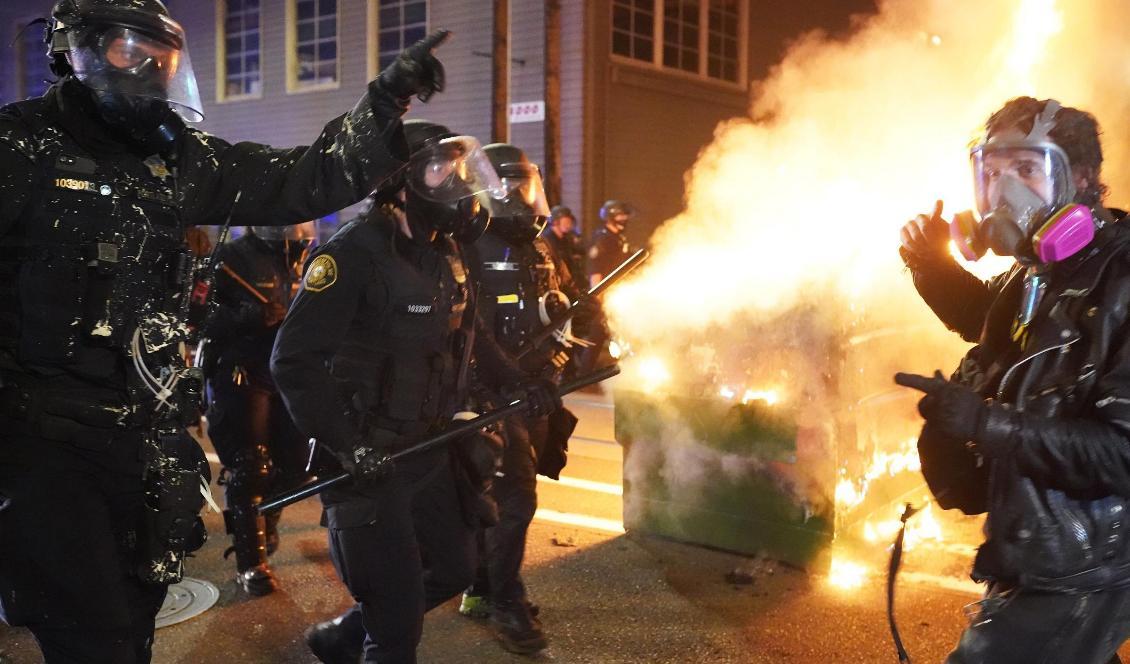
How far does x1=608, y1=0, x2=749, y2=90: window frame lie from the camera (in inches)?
655

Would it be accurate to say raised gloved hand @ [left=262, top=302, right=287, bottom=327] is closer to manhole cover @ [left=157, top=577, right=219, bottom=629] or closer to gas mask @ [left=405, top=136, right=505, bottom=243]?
manhole cover @ [left=157, top=577, right=219, bottom=629]

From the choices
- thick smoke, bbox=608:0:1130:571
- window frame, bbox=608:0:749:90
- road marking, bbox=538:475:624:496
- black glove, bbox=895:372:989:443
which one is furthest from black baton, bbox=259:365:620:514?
window frame, bbox=608:0:749:90

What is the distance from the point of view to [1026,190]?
8.79 feet

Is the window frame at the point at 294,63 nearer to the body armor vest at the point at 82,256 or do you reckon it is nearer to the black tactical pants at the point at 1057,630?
the body armor vest at the point at 82,256

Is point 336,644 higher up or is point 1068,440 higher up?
point 1068,440

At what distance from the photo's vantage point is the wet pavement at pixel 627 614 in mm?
4445

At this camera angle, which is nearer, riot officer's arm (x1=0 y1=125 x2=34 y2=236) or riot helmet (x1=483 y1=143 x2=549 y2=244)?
riot officer's arm (x1=0 y1=125 x2=34 y2=236)

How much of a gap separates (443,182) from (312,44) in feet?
53.9

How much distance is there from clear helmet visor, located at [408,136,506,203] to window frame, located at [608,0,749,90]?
12937mm

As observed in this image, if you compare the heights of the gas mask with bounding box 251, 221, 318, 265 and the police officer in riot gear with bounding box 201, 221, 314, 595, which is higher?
Result: the gas mask with bounding box 251, 221, 318, 265

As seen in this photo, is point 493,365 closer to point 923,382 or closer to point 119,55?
point 119,55

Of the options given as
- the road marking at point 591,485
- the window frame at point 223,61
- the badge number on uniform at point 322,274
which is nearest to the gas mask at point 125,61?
the badge number on uniform at point 322,274

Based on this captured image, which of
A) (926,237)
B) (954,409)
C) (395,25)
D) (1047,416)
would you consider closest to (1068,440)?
(1047,416)

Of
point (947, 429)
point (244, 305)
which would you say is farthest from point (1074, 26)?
point (947, 429)
